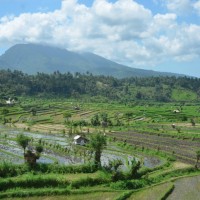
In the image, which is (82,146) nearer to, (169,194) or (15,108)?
(169,194)

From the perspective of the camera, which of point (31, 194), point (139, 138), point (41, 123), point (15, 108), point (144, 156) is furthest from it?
point (15, 108)

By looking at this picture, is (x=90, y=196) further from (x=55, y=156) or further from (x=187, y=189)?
(x=55, y=156)

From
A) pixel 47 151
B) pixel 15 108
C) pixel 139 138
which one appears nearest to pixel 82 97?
pixel 15 108

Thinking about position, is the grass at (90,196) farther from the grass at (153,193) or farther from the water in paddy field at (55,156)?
the water in paddy field at (55,156)

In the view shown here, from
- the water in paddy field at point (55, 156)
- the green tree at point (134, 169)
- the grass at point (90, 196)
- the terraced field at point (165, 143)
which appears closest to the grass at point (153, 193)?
the grass at point (90, 196)

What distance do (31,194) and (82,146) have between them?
3058 centimetres

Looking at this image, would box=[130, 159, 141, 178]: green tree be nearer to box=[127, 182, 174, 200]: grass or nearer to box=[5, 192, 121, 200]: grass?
box=[127, 182, 174, 200]: grass

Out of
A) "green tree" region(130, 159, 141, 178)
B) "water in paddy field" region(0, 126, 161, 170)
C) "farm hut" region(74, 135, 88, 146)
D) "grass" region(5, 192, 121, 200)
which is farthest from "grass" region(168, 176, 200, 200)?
"farm hut" region(74, 135, 88, 146)

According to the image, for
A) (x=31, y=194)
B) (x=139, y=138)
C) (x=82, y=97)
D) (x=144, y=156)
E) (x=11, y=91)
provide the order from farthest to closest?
(x=82, y=97)
(x=11, y=91)
(x=139, y=138)
(x=144, y=156)
(x=31, y=194)

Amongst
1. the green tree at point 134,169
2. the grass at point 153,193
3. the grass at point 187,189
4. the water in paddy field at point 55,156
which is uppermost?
the green tree at point 134,169

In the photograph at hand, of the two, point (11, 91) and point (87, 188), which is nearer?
point (87, 188)

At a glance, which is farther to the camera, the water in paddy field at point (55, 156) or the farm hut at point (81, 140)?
the farm hut at point (81, 140)

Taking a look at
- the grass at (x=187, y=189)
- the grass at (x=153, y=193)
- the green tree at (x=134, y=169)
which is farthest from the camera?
the green tree at (x=134, y=169)

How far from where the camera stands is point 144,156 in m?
55.1
